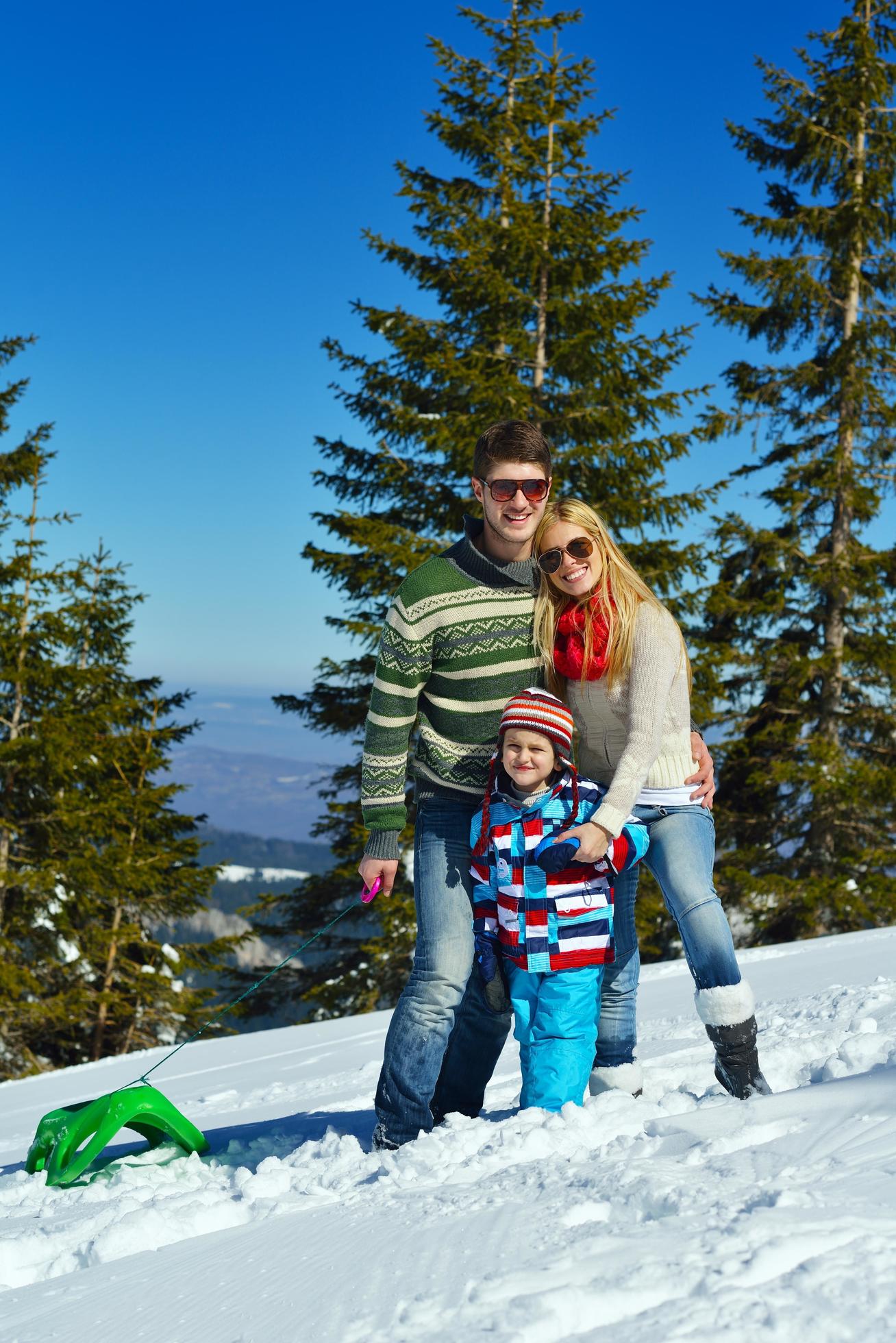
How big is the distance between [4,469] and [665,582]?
9.66 m

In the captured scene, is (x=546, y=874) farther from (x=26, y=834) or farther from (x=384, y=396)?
(x=26, y=834)

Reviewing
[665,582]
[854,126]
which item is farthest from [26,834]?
[854,126]

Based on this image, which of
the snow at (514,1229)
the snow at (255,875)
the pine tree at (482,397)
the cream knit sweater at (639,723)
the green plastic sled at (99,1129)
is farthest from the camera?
the snow at (255,875)

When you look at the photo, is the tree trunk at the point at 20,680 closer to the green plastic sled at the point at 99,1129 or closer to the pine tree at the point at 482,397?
Answer: the pine tree at the point at 482,397

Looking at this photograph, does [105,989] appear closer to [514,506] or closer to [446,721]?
[446,721]

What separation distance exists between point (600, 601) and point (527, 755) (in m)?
0.52

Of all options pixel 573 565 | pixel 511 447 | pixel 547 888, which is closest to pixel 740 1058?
pixel 547 888

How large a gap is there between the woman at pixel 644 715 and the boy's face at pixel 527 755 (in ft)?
0.66

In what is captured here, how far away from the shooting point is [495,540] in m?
3.20

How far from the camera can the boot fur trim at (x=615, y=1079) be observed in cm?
332

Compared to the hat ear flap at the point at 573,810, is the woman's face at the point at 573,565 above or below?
above

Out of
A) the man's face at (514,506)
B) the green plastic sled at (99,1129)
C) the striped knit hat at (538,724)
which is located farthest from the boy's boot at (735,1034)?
the green plastic sled at (99,1129)

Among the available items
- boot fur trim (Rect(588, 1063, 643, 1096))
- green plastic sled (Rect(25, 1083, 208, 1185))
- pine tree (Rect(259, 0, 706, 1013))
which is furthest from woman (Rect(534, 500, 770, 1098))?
pine tree (Rect(259, 0, 706, 1013))

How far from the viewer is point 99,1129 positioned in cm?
333
